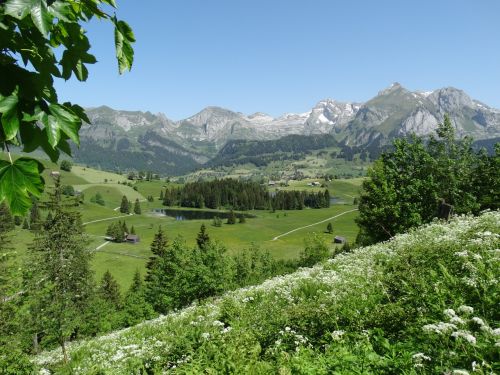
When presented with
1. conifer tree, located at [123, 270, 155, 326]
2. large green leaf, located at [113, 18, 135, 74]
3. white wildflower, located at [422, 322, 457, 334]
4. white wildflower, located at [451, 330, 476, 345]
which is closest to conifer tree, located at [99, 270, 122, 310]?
conifer tree, located at [123, 270, 155, 326]

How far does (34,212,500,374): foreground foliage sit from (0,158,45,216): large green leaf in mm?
4715

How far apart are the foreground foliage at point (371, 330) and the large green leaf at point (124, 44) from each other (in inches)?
189

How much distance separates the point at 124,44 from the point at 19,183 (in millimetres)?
1477

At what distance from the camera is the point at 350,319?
9.12 metres

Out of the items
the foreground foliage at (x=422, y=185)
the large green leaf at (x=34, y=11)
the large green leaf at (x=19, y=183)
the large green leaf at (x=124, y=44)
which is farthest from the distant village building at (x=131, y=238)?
the large green leaf at (x=34, y=11)

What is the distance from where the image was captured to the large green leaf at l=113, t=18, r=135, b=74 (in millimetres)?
3102

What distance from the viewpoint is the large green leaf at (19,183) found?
91.8 inches

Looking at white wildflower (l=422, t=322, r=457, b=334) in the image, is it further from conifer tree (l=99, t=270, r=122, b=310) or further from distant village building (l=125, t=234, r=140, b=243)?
distant village building (l=125, t=234, r=140, b=243)

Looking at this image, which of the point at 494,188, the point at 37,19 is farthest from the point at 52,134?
the point at 494,188

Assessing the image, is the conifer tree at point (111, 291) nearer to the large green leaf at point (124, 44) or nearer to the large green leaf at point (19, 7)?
the large green leaf at point (124, 44)

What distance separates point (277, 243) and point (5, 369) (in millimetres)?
163964

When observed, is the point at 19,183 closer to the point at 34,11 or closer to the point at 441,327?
the point at 34,11

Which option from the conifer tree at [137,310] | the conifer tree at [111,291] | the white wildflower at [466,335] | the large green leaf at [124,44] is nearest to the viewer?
the large green leaf at [124,44]

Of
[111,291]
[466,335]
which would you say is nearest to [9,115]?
[466,335]
